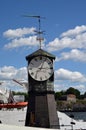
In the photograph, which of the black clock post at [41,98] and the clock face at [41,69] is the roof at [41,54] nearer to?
the black clock post at [41,98]

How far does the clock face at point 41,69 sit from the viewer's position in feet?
80.7

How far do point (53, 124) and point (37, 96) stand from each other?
2.01 metres

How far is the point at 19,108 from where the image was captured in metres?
43.8

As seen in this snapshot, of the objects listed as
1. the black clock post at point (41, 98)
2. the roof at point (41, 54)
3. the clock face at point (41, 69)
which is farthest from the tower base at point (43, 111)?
the roof at point (41, 54)

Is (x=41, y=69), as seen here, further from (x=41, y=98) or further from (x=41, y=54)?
(x=41, y=98)

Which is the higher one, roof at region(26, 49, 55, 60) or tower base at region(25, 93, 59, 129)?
roof at region(26, 49, 55, 60)

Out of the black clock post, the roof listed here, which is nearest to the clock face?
the black clock post

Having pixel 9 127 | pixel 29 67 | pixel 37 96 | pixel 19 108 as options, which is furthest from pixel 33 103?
pixel 19 108

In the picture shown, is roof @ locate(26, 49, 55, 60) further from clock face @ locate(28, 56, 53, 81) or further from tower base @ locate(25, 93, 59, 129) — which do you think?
tower base @ locate(25, 93, 59, 129)

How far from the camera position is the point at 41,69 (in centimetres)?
2459

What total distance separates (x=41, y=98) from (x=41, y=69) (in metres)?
1.84

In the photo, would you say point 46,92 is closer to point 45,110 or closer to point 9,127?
point 45,110

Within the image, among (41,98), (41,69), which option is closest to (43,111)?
(41,98)

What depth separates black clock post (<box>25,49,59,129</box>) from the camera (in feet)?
80.6
